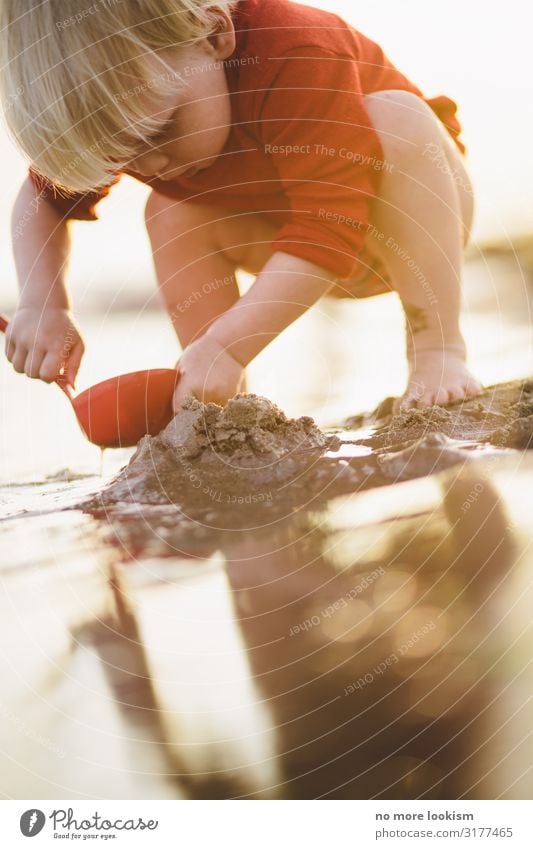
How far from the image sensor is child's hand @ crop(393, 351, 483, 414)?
657 mm

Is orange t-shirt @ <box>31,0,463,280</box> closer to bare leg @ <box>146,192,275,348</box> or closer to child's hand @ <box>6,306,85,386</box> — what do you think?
bare leg @ <box>146,192,275,348</box>

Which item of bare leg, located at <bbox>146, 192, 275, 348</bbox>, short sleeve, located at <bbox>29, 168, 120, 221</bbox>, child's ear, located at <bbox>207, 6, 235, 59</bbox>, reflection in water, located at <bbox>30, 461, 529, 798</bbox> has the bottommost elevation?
reflection in water, located at <bbox>30, 461, 529, 798</bbox>

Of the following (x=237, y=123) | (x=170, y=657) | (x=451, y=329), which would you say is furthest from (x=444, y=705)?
(x=237, y=123)

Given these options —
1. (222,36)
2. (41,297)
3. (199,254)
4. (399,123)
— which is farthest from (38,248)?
(399,123)

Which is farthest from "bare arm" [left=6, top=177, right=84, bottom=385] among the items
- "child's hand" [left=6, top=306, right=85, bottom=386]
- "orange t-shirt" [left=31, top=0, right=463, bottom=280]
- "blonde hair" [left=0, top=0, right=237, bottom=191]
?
"orange t-shirt" [left=31, top=0, right=463, bottom=280]

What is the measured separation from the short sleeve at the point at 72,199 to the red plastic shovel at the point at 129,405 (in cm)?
19

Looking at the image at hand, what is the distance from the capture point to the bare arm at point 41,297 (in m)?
0.70

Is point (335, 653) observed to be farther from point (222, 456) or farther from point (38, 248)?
point (38, 248)

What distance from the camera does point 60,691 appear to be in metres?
0.42

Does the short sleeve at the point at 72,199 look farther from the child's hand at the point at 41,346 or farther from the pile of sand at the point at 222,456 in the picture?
the pile of sand at the point at 222,456

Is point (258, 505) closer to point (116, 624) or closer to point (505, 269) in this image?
point (116, 624)

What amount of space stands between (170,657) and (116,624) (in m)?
0.05

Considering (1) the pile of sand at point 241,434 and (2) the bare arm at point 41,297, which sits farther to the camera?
(2) the bare arm at point 41,297

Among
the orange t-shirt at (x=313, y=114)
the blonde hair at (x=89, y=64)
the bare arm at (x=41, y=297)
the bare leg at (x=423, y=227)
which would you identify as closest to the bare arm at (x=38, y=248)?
the bare arm at (x=41, y=297)
